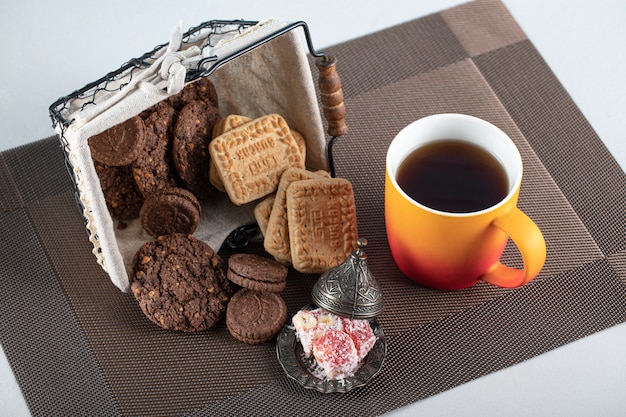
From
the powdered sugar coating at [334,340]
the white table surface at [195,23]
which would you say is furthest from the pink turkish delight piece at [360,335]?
the white table surface at [195,23]

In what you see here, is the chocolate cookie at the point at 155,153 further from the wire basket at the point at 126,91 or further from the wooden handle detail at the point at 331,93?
the wooden handle detail at the point at 331,93

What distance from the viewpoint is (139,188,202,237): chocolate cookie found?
1.72 meters

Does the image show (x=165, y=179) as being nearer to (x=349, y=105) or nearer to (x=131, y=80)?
(x=131, y=80)

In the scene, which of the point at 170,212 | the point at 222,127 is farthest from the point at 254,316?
the point at 222,127

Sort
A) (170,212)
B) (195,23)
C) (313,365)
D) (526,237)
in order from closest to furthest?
1. (526,237)
2. (313,365)
3. (170,212)
4. (195,23)

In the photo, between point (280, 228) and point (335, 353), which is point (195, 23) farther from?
point (335, 353)

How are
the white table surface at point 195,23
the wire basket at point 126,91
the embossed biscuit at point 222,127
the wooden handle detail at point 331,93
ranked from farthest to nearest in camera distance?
the white table surface at point 195,23 → the embossed biscuit at point 222,127 → the wooden handle detail at point 331,93 → the wire basket at point 126,91

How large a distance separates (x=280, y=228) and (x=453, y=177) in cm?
31

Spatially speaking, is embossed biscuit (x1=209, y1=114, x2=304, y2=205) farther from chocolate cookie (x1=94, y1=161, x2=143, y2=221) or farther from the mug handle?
the mug handle

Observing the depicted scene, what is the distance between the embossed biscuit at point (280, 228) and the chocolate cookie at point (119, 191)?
245 millimetres

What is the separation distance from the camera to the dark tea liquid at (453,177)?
1602 millimetres

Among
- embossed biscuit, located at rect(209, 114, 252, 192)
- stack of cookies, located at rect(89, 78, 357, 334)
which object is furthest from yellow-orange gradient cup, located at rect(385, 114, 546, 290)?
embossed biscuit, located at rect(209, 114, 252, 192)

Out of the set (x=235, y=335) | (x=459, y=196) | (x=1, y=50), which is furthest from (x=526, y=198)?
(x=1, y=50)

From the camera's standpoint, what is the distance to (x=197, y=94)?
5.80 feet
